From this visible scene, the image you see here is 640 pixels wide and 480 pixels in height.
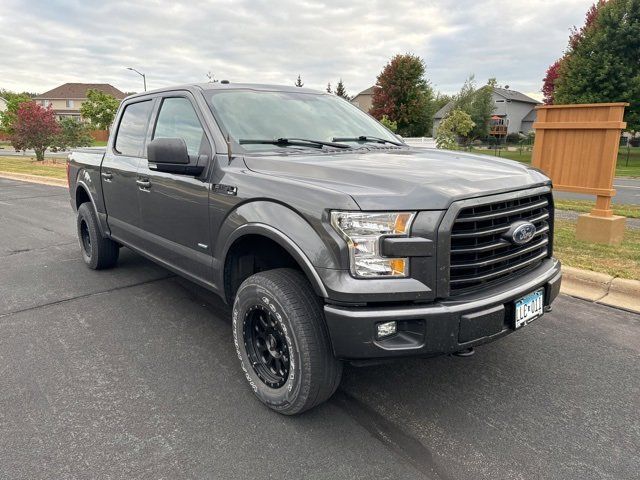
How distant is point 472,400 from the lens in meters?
2.80

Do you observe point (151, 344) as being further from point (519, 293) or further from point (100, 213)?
point (519, 293)

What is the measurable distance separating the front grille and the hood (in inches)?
3.9

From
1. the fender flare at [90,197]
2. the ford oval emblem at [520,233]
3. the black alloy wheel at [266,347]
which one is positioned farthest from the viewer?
the fender flare at [90,197]

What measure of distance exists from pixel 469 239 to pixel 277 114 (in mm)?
1794

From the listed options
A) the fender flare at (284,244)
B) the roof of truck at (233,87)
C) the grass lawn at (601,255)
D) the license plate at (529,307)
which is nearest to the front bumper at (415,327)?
the fender flare at (284,244)

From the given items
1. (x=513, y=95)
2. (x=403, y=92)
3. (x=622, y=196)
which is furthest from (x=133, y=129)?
(x=513, y=95)

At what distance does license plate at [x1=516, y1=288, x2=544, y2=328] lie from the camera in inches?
99.5

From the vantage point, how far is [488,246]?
2.39m

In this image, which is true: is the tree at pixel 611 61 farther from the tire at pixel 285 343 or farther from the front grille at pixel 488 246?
the tire at pixel 285 343

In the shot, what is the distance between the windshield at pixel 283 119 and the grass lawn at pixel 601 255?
2.67 metres

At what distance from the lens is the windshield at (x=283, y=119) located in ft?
10.6

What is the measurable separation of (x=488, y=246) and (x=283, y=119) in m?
1.79

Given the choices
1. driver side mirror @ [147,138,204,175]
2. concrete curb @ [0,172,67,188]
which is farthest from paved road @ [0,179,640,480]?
concrete curb @ [0,172,67,188]

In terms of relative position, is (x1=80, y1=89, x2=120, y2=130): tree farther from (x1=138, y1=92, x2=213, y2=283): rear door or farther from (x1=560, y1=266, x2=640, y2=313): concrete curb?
(x1=560, y1=266, x2=640, y2=313): concrete curb
